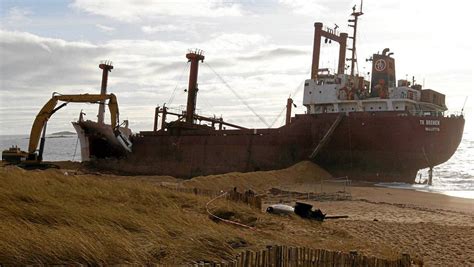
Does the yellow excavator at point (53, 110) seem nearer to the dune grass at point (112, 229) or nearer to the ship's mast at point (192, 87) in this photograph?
the ship's mast at point (192, 87)

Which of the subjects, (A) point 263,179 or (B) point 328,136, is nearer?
(A) point 263,179

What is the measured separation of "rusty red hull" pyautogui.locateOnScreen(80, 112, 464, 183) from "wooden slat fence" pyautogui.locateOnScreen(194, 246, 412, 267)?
67.9 feet

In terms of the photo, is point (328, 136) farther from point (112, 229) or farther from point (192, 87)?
point (112, 229)

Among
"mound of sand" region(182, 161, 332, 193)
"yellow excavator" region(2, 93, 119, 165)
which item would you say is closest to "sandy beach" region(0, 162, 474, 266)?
"mound of sand" region(182, 161, 332, 193)

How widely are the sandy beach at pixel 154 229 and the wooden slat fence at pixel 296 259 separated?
71cm

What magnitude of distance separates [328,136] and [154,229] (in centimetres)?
2191

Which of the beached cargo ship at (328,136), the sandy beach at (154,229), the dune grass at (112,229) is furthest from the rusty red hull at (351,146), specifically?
the dune grass at (112,229)

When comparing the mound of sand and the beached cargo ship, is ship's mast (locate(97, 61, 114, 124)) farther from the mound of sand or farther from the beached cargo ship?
the mound of sand

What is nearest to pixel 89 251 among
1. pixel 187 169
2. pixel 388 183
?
pixel 388 183

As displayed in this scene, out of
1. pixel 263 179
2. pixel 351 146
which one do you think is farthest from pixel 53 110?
pixel 351 146

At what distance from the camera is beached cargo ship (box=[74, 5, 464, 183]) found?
26984 millimetres

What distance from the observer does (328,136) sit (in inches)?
1097

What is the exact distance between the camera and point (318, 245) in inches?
330

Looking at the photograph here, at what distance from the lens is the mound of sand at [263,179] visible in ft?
68.9
